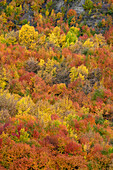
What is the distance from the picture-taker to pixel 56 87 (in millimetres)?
34625

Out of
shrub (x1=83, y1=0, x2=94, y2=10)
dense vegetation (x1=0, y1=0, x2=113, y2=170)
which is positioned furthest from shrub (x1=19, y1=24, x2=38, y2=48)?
shrub (x1=83, y1=0, x2=94, y2=10)

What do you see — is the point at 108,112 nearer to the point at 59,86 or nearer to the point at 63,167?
the point at 59,86

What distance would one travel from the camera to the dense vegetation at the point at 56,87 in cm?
1516

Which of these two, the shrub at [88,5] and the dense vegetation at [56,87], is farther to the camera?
the shrub at [88,5]

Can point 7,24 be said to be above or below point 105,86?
above

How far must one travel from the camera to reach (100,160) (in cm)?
1502

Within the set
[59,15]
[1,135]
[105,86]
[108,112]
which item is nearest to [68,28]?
[59,15]

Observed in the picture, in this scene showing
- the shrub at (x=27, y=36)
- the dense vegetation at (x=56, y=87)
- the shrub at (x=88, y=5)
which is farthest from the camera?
the shrub at (x=88, y=5)

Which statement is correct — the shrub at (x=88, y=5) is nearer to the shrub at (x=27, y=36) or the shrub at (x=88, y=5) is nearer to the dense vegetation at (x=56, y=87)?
the dense vegetation at (x=56, y=87)

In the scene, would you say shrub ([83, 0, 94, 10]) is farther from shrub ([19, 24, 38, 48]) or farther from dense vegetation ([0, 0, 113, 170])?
shrub ([19, 24, 38, 48])

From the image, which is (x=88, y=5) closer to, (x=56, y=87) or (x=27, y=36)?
(x=27, y=36)

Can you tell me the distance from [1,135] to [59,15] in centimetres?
5125

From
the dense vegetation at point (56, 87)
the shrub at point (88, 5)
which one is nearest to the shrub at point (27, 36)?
the dense vegetation at point (56, 87)

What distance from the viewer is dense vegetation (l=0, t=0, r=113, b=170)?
15.2m
